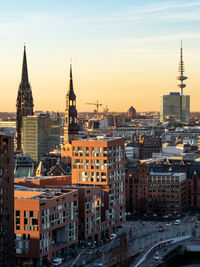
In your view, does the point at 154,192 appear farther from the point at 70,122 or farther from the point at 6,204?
the point at 70,122

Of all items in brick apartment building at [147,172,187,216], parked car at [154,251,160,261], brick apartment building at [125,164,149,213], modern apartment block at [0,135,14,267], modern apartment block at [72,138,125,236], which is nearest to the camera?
modern apartment block at [0,135,14,267]

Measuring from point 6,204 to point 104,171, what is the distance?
1121 inches

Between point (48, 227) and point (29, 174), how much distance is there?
61.4m

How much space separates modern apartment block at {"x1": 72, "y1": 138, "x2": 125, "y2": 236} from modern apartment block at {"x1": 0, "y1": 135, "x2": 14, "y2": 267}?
2620 cm

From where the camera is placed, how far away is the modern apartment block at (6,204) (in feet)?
264

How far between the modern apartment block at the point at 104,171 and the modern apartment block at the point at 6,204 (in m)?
26.2

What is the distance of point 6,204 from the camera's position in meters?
81.3

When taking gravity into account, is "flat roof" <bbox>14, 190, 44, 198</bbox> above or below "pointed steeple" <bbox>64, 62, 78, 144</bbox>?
below

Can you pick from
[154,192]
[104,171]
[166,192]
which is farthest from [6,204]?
[166,192]

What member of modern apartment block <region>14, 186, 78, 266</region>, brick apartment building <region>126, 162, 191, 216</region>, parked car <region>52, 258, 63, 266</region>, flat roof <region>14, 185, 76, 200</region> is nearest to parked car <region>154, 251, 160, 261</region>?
modern apartment block <region>14, 186, 78, 266</region>

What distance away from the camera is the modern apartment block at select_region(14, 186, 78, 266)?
85.6 meters

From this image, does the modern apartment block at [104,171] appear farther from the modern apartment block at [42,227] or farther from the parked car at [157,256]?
the modern apartment block at [42,227]

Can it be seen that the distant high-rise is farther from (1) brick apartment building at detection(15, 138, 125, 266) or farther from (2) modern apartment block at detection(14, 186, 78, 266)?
(2) modern apartment block at detection(14, 186, 78, 266)

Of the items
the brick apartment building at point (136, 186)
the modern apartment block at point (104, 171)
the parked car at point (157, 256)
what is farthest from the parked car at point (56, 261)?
the brick apartment building at point (136, 186)
